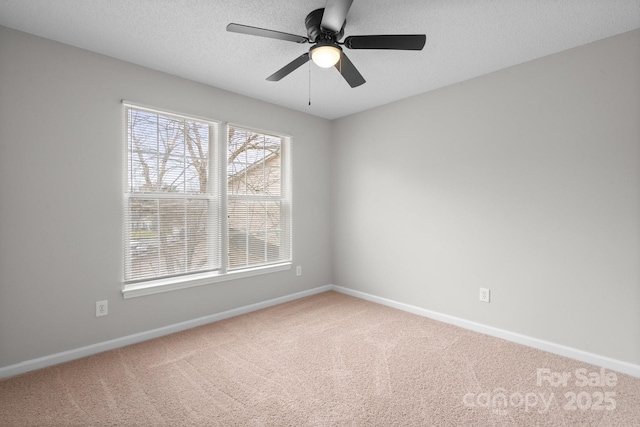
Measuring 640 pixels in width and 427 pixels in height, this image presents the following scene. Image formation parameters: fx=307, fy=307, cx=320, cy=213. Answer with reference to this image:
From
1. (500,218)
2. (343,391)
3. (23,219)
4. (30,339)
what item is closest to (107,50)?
(23,219)

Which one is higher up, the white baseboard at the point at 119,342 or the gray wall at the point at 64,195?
the gray wall at the point at 64,195

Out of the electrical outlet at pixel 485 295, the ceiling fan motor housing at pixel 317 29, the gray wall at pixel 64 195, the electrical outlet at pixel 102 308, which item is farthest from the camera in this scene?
the electrical outlet at pixel 485 295

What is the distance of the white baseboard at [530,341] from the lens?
2338 mm

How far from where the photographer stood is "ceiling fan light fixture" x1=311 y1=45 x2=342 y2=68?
6.31ft

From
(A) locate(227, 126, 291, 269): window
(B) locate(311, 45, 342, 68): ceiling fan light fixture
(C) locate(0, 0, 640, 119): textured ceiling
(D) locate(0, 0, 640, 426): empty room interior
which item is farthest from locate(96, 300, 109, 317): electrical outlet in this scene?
(B) locate(311, 45, 342, 68): ceiling fan light fixture

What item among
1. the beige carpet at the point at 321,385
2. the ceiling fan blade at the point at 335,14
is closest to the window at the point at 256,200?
the beige carpet at the point at 321,385

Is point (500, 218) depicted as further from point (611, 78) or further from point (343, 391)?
point (343, 391)

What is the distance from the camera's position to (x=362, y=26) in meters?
2.24

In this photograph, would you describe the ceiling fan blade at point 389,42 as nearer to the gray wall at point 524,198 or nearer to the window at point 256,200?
the gray wall at point 524,198

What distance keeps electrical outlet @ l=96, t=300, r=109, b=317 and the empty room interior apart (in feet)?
0.04

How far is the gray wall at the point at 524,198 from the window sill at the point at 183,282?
5.25 ft

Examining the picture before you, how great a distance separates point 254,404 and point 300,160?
9.69ft

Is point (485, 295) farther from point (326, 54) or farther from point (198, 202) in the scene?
point (198, 202)

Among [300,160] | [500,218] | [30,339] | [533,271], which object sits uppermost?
[300,160]
